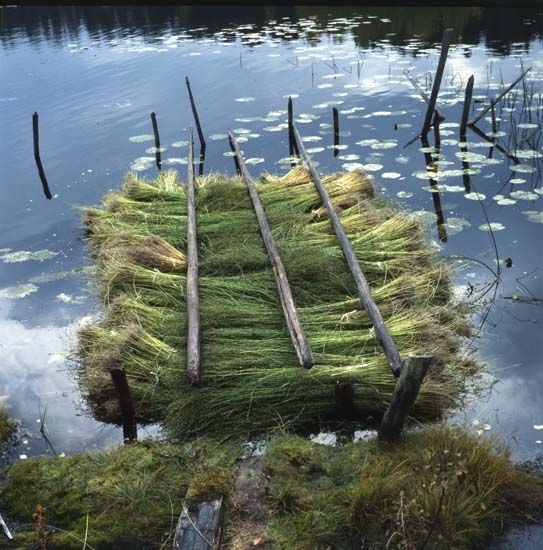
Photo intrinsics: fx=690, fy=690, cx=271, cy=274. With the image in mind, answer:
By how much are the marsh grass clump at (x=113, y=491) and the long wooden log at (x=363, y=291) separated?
4.60 feet

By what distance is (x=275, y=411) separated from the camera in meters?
5.28

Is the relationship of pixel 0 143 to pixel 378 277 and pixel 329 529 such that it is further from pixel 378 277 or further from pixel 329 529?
pixel 329 529

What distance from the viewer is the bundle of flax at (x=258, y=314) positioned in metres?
5.33

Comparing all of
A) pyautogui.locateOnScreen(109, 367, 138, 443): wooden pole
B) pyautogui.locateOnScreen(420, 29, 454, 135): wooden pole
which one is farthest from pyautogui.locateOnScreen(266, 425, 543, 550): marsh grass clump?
pyautogui.locateOnScreen(420, 29, 454, 135): wooden pole

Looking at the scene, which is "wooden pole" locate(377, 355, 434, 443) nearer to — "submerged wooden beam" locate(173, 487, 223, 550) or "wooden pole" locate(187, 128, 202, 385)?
"submerged wooden beam" locate(173, 487, 223, 550)

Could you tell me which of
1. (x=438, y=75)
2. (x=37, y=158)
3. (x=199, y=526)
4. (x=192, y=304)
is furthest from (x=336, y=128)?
(x=199, y=526)

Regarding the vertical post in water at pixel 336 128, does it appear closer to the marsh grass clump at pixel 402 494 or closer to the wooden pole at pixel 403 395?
the wooden pole at pixel 403 395

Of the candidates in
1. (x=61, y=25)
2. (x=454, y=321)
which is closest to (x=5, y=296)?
(x=454, y=321)

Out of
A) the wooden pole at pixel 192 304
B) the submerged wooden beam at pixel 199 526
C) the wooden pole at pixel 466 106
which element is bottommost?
the submerged wooden beam at pixel 199 526

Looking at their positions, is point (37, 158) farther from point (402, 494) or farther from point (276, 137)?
point (402, 494)

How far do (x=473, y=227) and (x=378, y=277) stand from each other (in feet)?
7.99

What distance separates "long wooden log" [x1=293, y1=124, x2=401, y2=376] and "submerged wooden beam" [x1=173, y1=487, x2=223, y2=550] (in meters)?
1.72

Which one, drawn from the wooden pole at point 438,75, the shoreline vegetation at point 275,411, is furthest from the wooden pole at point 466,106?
the shoreline vegetation at point 275,411

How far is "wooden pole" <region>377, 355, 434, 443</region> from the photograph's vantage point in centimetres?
441
